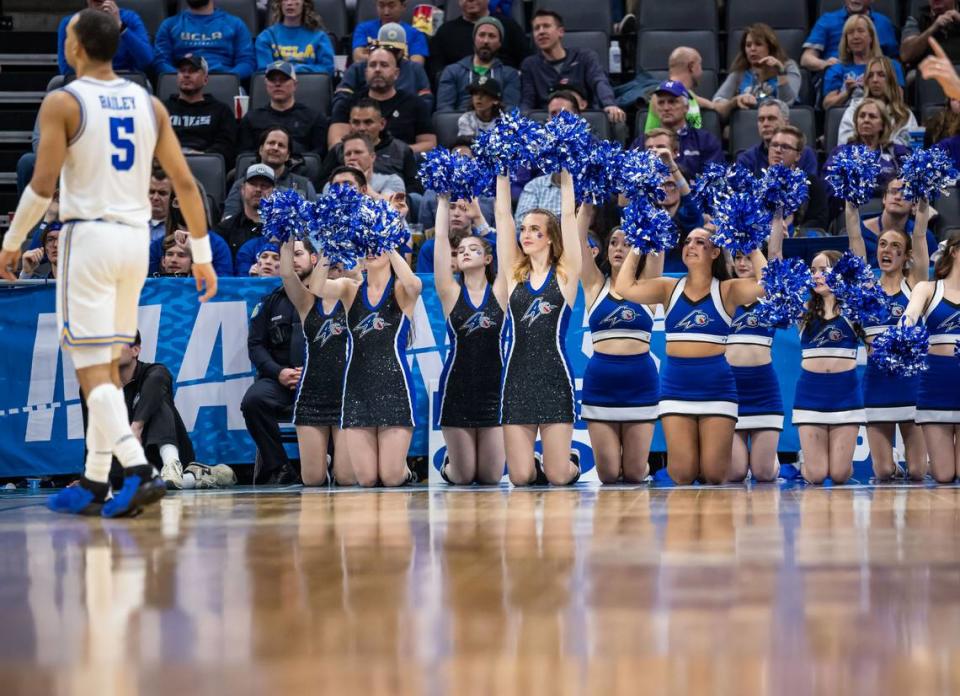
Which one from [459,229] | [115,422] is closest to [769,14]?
[459,229]

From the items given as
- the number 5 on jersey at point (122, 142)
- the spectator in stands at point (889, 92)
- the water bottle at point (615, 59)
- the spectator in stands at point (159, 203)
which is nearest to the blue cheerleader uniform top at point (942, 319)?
the spectator in stands at point (889, 92)

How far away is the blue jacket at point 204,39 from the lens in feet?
37.2

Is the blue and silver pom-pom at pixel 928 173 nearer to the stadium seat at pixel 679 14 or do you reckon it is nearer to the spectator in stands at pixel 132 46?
the stadium seat at pixel 679 14

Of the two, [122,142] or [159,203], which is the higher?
[159,203]

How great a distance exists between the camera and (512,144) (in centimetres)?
727

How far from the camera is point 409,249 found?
27.9ft

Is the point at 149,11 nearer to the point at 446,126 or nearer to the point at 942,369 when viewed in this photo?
the point at 446,126

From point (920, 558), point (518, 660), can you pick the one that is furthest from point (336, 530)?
point (518, 660)

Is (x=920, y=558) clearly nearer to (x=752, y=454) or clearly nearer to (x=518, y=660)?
(x=518, y=660)

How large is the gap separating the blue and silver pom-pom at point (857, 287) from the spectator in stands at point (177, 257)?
13.8ft

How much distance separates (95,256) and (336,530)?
148 cm

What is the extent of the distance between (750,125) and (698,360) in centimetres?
341

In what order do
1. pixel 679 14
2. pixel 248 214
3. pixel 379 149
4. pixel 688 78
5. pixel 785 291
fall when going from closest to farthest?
pixel 785 291
pixel 248 214
pixel 379 149
pixel 688 78
pixel 679 14

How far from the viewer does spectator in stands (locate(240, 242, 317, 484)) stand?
8.09 meters
